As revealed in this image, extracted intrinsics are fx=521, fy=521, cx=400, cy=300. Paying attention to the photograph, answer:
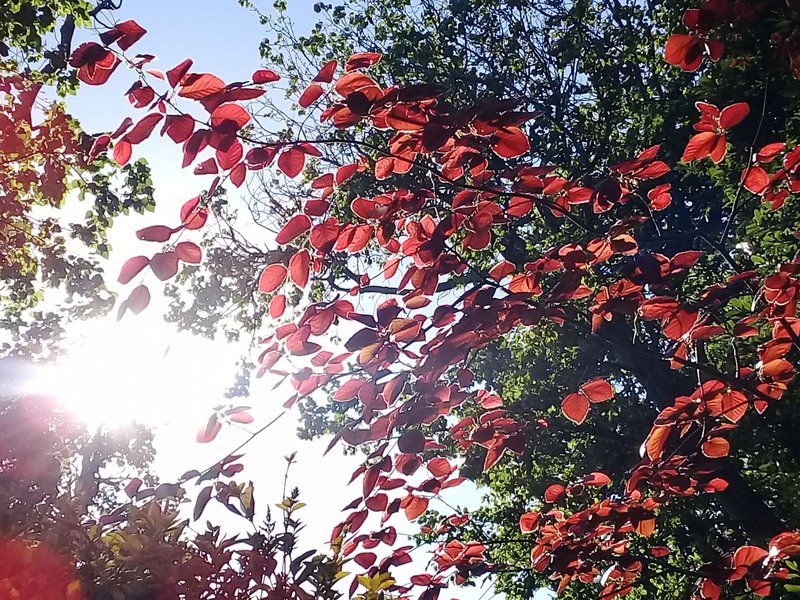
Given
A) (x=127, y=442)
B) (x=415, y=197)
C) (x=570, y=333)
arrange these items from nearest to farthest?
(x=415, y=197) < (x=570, y=333) < (x=127, y=442)

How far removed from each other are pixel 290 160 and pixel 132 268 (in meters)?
0.62

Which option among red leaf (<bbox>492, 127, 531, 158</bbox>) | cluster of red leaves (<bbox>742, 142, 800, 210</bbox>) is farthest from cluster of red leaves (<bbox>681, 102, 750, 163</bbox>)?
red leaf (<bbox>492, 127, 531, 158</bbox>)

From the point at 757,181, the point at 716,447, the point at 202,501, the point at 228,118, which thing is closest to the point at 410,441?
the point at 202,501

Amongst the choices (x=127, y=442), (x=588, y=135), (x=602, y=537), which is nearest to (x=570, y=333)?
(x=588, y=135)

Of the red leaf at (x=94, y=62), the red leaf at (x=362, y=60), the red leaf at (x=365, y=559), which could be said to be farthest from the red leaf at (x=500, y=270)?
the red leaf at (x=365, y=559)

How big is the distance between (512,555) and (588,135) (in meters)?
7.53

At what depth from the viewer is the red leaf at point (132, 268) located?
4.98 feet

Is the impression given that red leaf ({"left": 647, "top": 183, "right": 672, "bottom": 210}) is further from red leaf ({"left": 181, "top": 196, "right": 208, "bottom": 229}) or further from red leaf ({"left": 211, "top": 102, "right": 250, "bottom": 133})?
red leaf ({"left": 181, "top": 196, "right": 208, "bottom": 229})

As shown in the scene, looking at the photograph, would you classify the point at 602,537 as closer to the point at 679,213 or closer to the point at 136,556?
the point at 136,556

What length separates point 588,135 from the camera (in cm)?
905

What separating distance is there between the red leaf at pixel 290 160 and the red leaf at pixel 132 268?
54cm

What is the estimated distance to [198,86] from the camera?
1564 millimetres

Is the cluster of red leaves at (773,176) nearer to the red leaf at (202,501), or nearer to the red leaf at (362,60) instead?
the red leaf at (362,60)

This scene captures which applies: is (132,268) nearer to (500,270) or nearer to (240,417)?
(240,417)
